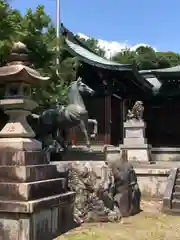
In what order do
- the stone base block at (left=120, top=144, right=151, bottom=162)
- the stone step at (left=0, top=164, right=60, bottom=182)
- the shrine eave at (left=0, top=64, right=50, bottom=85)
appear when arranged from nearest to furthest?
the stone step at (left=0, top=164, right=60, bottom=182)
the shrine eave at (left=0, top=64, right=50, bottom=85)
the stone base block at (left=120, top=144, right=151, bottom=162)

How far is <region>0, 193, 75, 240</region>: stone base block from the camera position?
19.5ft

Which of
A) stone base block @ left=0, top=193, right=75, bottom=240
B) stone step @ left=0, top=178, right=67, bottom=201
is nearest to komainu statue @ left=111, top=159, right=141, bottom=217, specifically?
stone base block @ left=0, top=193, right=75, bottom=240

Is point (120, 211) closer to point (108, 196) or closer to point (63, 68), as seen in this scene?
point (108, 196)

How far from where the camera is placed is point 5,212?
20.0ft

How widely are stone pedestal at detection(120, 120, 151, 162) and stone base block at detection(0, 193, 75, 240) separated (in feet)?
40.1

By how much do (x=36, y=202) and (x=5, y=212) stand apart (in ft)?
1.85

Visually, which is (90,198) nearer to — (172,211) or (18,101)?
(172,211)

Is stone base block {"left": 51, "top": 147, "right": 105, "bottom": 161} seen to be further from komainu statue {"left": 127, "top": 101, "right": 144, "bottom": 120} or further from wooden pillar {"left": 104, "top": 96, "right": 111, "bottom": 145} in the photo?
wooden pillar {"left": 104, "top": 96, "right": 111, "bottom": 145}

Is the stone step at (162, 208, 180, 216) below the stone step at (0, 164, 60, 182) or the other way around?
below

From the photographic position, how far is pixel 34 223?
6.04 metres

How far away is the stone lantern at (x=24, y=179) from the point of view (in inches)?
236

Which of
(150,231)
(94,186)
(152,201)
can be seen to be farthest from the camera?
(152,201)

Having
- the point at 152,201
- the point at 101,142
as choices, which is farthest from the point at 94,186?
the point at 101,142

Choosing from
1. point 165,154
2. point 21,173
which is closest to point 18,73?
point 21,173
